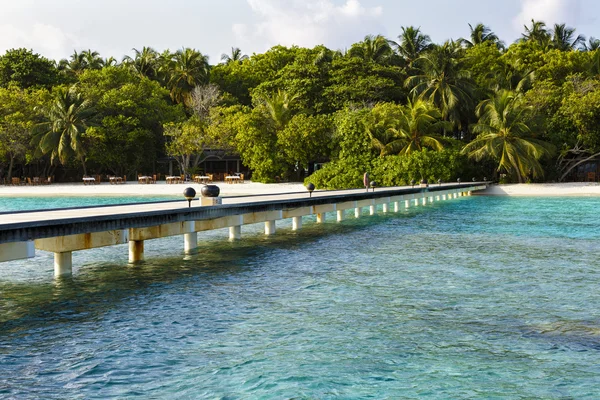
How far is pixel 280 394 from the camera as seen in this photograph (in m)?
5.30

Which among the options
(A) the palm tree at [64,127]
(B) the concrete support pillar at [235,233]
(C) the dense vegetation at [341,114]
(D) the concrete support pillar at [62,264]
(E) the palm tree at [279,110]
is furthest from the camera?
(A) the palm tree at [64,127]

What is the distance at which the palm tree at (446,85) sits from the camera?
46031 millimetres

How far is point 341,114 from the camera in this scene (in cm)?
4359

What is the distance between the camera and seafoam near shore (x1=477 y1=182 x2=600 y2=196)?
38531mm

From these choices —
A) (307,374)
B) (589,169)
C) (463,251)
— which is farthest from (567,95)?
(307,374)

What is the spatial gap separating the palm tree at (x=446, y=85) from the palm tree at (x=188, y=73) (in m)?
21.7

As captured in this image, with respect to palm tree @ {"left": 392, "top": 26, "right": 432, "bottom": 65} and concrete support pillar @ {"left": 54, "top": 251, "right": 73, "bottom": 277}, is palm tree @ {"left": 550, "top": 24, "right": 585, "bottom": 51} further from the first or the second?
concrete support pillar @ {"left": 54, "top": 251, "right": 73, "bottom": 277}

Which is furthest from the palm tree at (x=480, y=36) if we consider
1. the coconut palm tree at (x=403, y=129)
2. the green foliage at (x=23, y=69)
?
the green foliage at (x=23, y=69)

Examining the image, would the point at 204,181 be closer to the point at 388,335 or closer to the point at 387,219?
the point at 387,219

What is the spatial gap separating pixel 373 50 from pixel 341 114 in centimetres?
1249

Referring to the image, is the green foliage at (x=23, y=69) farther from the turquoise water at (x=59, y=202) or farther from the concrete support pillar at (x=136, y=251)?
the concrete support pillar at (x=136, y=251)

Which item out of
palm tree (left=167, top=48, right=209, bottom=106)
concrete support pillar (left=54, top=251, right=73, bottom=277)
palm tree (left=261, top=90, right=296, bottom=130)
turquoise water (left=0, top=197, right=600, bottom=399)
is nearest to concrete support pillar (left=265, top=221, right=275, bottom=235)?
turquoise water (left=0, top=197, right=600, bottom=399)

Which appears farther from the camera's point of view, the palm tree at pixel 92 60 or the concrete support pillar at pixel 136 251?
the palm tree at pixel 92 60

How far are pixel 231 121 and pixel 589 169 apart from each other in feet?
93.5
